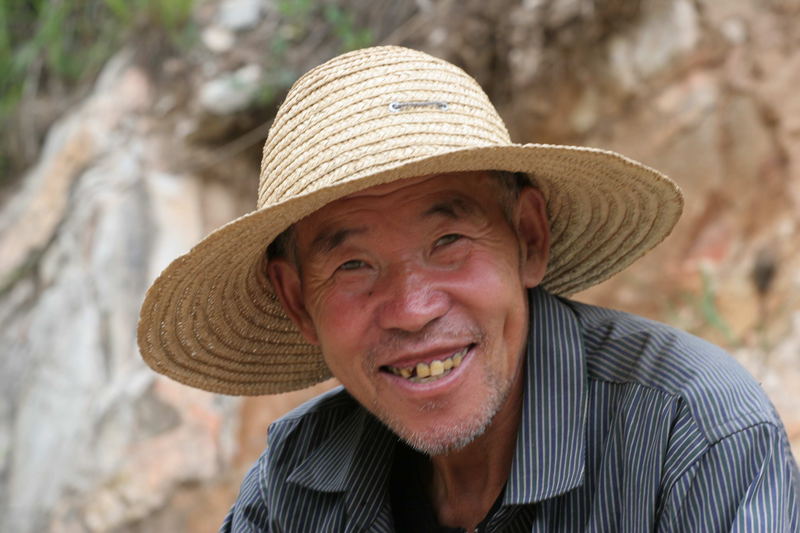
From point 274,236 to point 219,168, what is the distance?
2.99m

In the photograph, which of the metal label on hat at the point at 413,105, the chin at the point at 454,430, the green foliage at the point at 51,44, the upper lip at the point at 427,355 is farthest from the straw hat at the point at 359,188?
the green foliage at the point at 51,44

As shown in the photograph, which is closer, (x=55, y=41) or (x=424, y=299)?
(x=424, y=299)

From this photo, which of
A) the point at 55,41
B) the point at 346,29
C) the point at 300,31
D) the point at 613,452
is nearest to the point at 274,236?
the point at 613,452

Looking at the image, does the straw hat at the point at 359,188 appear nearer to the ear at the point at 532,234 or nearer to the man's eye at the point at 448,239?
the ear at the point at 532,234

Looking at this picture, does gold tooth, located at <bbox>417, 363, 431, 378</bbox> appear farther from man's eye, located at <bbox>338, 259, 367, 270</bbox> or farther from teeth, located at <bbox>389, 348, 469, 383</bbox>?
man's eye, located at <bbox>338, 259, 367, 270</bbox>

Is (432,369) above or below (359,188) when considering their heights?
below

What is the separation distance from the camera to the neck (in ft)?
6.82

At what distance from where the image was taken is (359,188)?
66.7 inches

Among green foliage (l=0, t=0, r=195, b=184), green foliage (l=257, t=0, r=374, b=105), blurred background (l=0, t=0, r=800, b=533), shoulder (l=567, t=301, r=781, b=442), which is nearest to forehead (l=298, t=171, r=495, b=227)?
shoulder (l=567, t=301, r=781, b=442)

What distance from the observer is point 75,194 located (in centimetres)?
502

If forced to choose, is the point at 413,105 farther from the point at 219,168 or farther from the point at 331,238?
the point at 219,168

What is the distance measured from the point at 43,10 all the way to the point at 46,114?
23.8 inches

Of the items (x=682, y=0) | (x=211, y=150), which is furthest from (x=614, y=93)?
(x=211, y=150)

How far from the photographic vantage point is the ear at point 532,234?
202 centimetres
